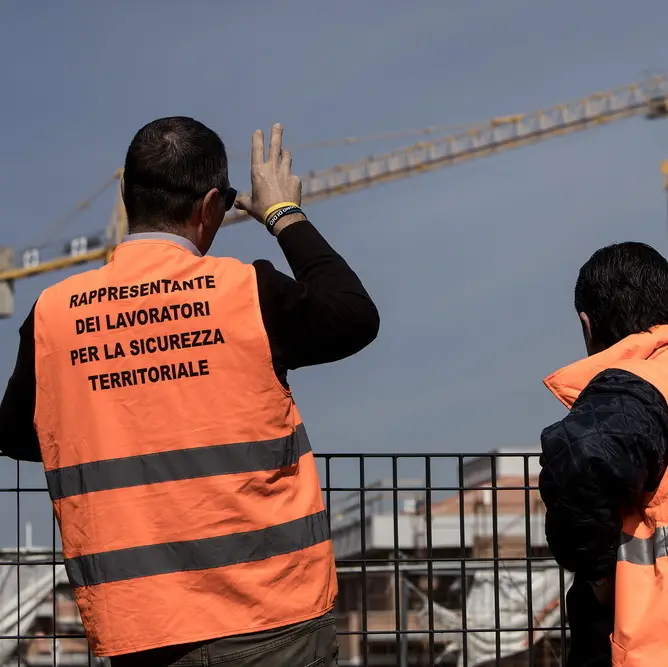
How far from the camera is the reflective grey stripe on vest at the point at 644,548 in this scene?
113 inches

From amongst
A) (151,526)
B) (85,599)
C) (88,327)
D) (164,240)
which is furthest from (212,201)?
(85,599)

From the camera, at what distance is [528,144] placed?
72.1 meters

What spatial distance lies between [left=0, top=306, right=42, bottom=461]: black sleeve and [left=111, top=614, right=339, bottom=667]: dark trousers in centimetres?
58

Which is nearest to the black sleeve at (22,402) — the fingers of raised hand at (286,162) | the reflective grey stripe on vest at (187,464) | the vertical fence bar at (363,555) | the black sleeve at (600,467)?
the reflective grey stripe on vest at (187,464)

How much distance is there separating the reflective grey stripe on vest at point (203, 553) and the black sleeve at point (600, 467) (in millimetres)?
622

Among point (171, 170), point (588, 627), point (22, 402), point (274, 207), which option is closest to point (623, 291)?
point (588, 627)

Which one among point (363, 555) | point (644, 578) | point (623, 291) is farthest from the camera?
point (363, 555)

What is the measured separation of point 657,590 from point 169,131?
1558 millimetres

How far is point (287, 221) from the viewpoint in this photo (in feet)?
9.16

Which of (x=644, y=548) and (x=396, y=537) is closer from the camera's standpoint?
(x=644, y=548)

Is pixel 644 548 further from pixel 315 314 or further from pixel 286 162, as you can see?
pixel 286 162

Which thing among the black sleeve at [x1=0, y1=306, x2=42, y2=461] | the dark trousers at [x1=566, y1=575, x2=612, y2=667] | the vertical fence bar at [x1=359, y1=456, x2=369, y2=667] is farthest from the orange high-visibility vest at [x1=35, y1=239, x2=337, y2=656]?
the vertical fence bar at [x1=359, y1=456, x2=369, y2=667]

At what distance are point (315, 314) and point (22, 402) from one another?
0.76 meters

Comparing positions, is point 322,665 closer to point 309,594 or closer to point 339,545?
point 309,594
